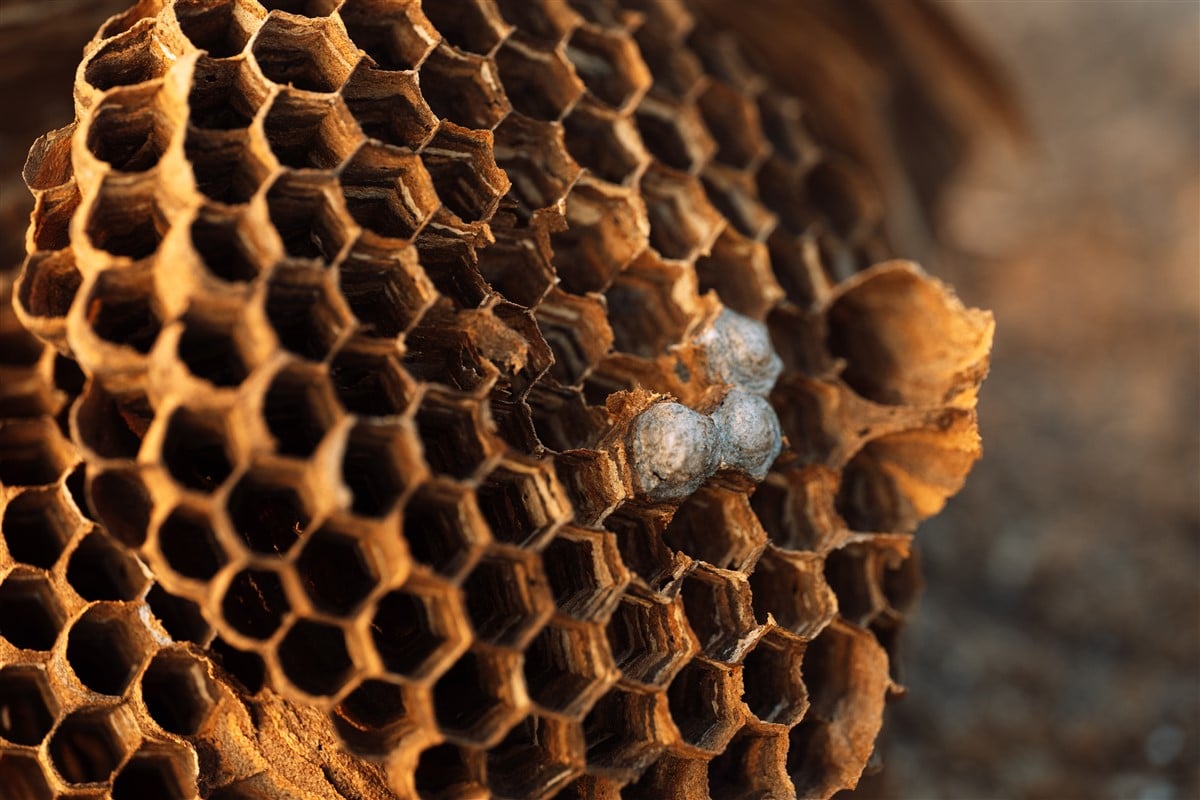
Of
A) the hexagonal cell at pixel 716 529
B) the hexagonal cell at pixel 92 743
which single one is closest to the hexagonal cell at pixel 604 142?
the hexagonal cell at pixel 716 529

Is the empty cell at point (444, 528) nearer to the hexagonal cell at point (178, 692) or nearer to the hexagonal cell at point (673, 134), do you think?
the hexagonal cell at point (178, 692)

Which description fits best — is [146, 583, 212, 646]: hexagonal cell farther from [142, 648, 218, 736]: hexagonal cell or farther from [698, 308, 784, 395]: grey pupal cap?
[698, 308, 784, 395]: grey pupal cap

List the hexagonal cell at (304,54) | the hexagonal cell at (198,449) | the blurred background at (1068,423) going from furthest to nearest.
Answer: the blurred background at (1068,423) → the hexagonal cell at (304,54) → the hexagonal cell at (198,449)

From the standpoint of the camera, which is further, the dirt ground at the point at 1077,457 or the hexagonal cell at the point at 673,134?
the dirt ground at the point at 1077,457

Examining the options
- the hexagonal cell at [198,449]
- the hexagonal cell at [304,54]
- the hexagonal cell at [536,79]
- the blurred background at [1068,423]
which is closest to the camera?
the hexagonal cell at [198,449]

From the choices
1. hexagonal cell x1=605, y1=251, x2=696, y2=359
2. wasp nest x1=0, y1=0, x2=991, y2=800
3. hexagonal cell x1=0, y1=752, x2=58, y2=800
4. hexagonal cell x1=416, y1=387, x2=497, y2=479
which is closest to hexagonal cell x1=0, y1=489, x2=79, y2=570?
wasp nest x1=0, y1=0, x2=991, y2=800

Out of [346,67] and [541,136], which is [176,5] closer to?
[346,67]

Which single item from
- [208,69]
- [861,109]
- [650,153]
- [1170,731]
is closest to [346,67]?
[208,69]
